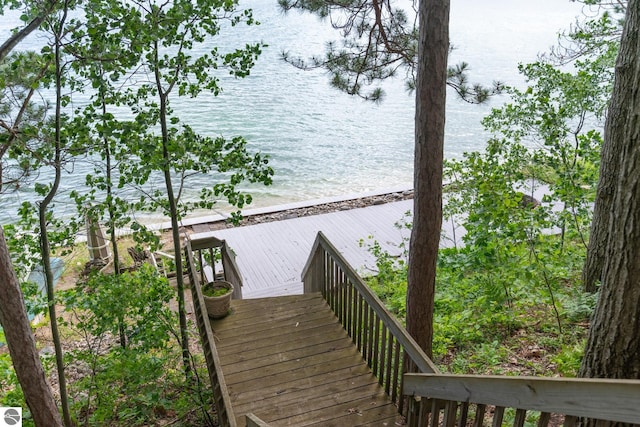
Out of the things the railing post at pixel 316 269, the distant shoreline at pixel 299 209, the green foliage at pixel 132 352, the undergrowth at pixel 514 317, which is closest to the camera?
the green foliage at pixel 132 352

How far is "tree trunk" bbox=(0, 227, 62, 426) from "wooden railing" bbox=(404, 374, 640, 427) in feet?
8.61

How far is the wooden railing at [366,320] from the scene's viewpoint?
3.16 meters

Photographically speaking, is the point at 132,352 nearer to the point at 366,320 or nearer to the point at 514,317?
the point at 366,320

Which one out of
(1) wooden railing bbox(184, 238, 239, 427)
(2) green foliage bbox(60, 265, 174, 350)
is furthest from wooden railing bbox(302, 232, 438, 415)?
(2) green foliage bbox(60, 265, 174, 350)

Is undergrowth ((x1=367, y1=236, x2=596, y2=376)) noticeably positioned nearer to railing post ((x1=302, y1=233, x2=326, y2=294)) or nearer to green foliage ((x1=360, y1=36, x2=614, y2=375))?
green foliage ((x1=360, y1=36, x2=614, y2=375))

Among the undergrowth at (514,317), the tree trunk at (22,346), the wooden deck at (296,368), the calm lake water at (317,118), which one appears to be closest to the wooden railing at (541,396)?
the wooden deck at (296,368)

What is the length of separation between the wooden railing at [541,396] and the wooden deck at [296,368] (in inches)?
46.1

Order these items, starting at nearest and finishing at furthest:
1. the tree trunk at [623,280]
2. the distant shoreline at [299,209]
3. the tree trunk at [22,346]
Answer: the tree trunk at [623,280] < the tree trunk at [22,346] < the distant shoreline at [299,209]

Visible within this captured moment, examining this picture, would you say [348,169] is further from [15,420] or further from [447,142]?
[15,420]

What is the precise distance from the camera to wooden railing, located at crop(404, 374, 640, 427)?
1288 millimetres

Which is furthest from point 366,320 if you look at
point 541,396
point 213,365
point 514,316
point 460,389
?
point 541,396

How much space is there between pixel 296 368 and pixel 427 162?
1.99 m

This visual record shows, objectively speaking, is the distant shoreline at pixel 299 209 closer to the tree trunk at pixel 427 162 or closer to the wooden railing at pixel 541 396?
the tree trunk at pixel 427 162

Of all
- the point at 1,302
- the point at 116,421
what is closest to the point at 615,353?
the point at 1,302
